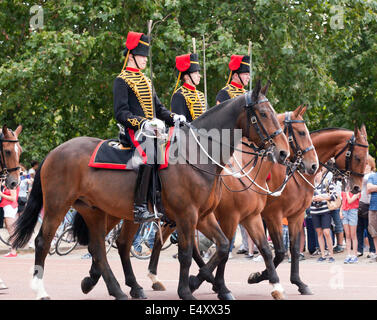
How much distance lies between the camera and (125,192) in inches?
352

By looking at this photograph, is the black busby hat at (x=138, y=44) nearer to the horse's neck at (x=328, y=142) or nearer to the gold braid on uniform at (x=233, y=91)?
the gold braid on uniform at (x=233, y=91)

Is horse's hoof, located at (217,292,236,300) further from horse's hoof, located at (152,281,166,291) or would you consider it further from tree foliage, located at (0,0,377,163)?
tree foliage, located at (0,0,377,163)

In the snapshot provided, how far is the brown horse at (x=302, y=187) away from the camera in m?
10.4

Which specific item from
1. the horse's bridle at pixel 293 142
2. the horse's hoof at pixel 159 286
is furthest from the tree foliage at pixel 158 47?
the horse's hoof at pixel 159 286

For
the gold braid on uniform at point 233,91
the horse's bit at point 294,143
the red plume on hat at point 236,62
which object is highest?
the red plume on hat at point 236,62

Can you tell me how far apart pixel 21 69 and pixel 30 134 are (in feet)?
9.59

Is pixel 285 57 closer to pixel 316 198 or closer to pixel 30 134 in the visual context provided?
pixel 316 198

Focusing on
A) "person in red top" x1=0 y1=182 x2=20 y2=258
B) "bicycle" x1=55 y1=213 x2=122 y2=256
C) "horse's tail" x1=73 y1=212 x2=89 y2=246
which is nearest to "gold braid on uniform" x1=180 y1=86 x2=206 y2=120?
"horse's tail" x1=73 y1=212 x2=89 y2=246

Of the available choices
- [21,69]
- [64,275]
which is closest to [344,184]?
[64,275]

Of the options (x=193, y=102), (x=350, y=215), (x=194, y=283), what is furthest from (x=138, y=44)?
(x=350, y=215)

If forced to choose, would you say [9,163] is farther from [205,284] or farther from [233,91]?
[205,284]

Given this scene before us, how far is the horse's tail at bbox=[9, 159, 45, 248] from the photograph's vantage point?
9.82 metres

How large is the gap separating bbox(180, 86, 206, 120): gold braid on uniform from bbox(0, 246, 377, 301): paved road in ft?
8.14

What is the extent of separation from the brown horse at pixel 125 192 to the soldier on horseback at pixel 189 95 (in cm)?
148
